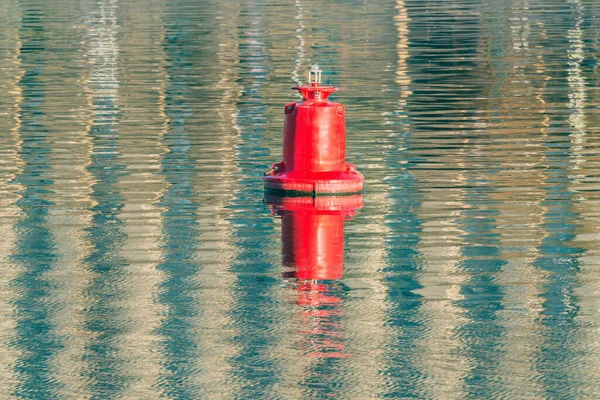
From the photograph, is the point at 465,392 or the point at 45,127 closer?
the point at 465,392

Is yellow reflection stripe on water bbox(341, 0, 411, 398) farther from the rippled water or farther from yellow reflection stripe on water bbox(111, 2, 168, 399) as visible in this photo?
yellow reflection stripe on water bbox(111, 2, 168, 399)

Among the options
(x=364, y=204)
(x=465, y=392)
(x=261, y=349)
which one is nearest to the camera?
(x=465, y=392)

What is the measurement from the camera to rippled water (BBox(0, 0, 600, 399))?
818 centimetres

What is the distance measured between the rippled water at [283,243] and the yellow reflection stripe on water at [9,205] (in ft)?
0.11

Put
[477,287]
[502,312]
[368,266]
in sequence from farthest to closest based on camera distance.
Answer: [368,266] → [477,287] → [502,312]

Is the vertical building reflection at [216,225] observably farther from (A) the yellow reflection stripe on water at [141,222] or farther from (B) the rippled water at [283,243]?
(A) the yellow reflection stripe on water at [141,222]

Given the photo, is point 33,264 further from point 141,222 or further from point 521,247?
point 521,247

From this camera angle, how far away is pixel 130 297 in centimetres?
988

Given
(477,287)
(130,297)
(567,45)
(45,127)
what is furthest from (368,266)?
(567,45)

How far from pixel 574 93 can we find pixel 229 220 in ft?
37.8

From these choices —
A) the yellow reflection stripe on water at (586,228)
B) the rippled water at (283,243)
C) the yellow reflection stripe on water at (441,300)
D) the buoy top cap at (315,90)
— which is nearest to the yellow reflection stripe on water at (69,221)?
the rippled water at (283,243)

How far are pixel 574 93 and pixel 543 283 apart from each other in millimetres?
13274

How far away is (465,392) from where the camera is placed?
768 cm

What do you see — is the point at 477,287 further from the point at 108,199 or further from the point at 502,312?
the point at 108,199
